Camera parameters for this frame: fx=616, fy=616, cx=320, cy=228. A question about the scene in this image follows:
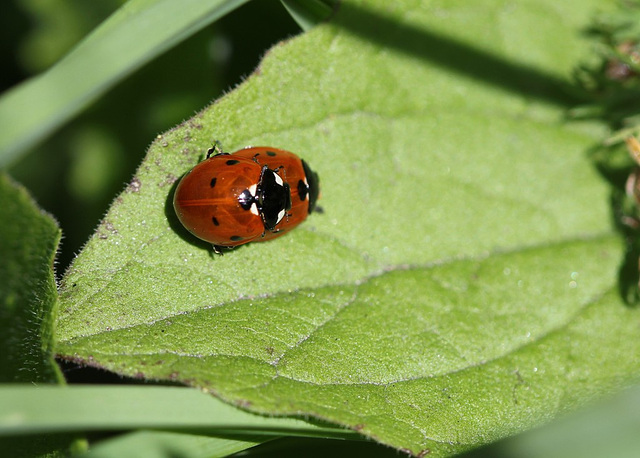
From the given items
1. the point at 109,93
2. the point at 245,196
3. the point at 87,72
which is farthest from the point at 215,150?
the point at 109,93

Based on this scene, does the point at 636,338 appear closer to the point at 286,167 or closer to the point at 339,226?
the point at 339,226

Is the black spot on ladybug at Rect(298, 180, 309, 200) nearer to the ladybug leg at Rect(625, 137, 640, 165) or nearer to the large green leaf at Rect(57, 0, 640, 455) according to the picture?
the large green leaf at Rect(57, 0, 640, 455)

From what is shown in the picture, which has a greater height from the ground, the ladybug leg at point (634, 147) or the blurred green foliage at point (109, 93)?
the blurred green foliage at point (109, 93)

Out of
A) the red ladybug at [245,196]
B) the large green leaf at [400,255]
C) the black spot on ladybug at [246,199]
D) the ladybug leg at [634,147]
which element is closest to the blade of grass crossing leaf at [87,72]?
the large green leaf at [400,255]

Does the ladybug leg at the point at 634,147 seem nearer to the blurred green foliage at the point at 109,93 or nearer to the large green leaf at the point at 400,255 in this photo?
the large green leaf at the point at 400,255

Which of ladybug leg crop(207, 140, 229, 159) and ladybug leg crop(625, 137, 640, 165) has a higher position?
ladybug leg crop(207, 140, 229, 159)

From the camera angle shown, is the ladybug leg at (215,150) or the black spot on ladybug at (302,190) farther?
the black spot on ladybug at (302,190)

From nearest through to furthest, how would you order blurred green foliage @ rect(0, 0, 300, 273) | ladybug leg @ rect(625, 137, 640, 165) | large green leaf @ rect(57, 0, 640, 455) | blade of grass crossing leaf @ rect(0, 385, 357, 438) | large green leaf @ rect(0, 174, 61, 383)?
blade of grass crossing leaf @ rect(0, 385, 357, 438), large green leaf @ rect(0, 174, 61, 383), large green leaf @ rect(57, 0, 640, 455), ladybug leg @ rect(625, 137, 640, 165), blurred green foliage @ rect(0, 0, 300, 273)

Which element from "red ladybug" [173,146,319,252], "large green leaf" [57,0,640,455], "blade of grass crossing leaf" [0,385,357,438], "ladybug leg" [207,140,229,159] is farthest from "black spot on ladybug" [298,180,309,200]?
"blade of grass crossing leaf" [0,385,357,438]
